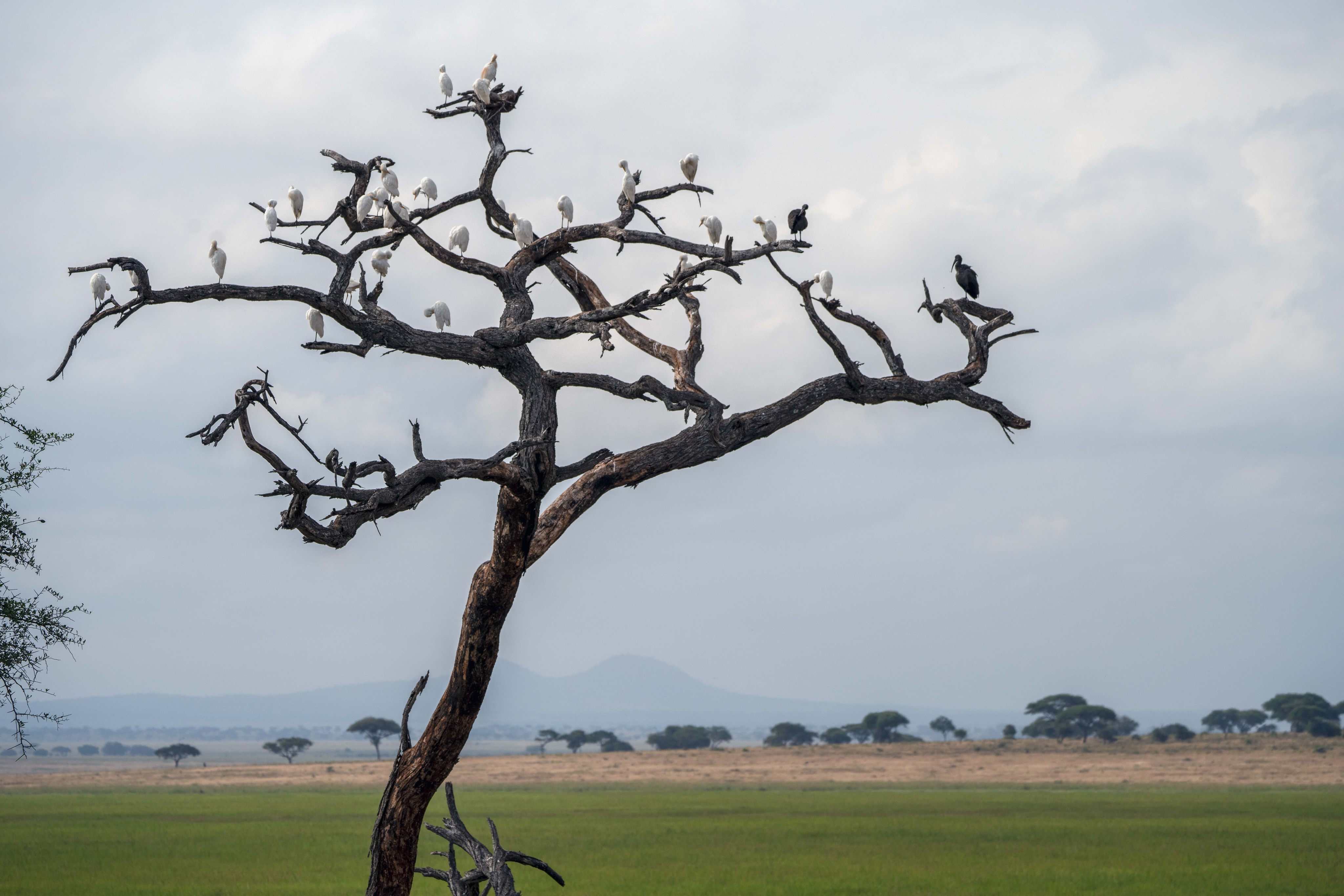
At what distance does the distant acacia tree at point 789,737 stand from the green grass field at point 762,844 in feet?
143

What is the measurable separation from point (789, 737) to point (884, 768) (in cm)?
2598

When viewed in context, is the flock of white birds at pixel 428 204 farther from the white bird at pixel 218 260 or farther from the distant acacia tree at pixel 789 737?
the distant acacia tree at pixel 789 737

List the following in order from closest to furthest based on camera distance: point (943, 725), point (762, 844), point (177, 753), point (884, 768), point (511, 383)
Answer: point (511, 383)
point (762, 844)
point (884, 768)
point (177, 753)
point (943, 725)

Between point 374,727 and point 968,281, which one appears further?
point 374,727

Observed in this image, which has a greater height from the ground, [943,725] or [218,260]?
[218,260]

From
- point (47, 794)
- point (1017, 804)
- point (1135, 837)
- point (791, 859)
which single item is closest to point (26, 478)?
point (791, 859)

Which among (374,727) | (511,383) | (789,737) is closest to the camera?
(511,383)

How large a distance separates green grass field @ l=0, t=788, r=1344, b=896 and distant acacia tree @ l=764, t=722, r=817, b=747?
43576 millimetres

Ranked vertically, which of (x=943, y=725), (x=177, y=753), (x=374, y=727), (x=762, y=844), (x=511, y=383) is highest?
(x=511, y=383)

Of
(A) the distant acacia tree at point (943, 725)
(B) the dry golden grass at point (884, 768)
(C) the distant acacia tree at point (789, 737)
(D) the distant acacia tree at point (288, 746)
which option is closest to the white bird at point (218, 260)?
(B) the dry golden grass at point (884, 768)

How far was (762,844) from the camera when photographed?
1238 inches

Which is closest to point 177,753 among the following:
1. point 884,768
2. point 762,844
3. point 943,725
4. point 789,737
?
point 789,737

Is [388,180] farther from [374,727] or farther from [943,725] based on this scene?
[943,725]

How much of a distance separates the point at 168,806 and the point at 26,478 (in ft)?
141
